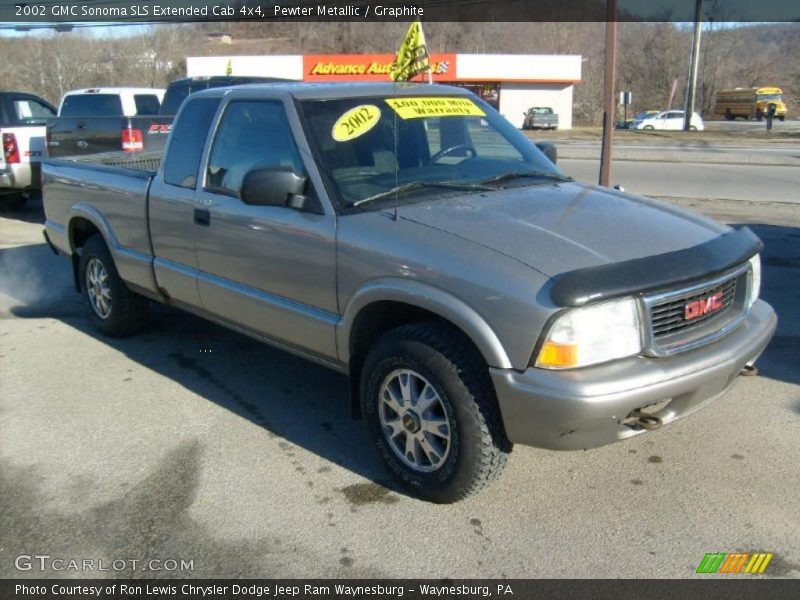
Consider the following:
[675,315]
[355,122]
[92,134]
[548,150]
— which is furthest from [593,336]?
[92,134]

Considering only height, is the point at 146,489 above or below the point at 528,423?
below

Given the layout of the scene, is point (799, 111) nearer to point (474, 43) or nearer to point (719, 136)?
point (474, 43)

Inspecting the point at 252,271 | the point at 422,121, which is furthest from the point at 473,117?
the point at 252,271

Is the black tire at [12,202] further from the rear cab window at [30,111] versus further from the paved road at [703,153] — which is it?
the paved road at [703,153]

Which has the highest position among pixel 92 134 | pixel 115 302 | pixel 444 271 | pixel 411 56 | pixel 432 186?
pixel 411 56

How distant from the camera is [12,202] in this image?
13.1 metres

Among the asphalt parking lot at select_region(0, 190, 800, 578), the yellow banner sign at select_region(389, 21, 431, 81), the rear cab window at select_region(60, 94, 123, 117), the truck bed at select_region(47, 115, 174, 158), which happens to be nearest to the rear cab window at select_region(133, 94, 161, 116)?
the rear cab window at select_region(60, 94, 123, 117)

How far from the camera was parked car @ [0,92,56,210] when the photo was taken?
1185 cm

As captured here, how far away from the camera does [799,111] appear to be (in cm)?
7662

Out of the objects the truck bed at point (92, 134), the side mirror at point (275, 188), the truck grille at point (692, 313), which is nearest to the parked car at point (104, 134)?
the truck bed at point (92, 134)

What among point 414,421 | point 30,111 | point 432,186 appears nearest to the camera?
point 414,421

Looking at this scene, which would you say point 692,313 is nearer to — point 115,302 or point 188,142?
point 188,142

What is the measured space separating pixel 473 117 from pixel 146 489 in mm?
2775

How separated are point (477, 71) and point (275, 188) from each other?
53871mm
